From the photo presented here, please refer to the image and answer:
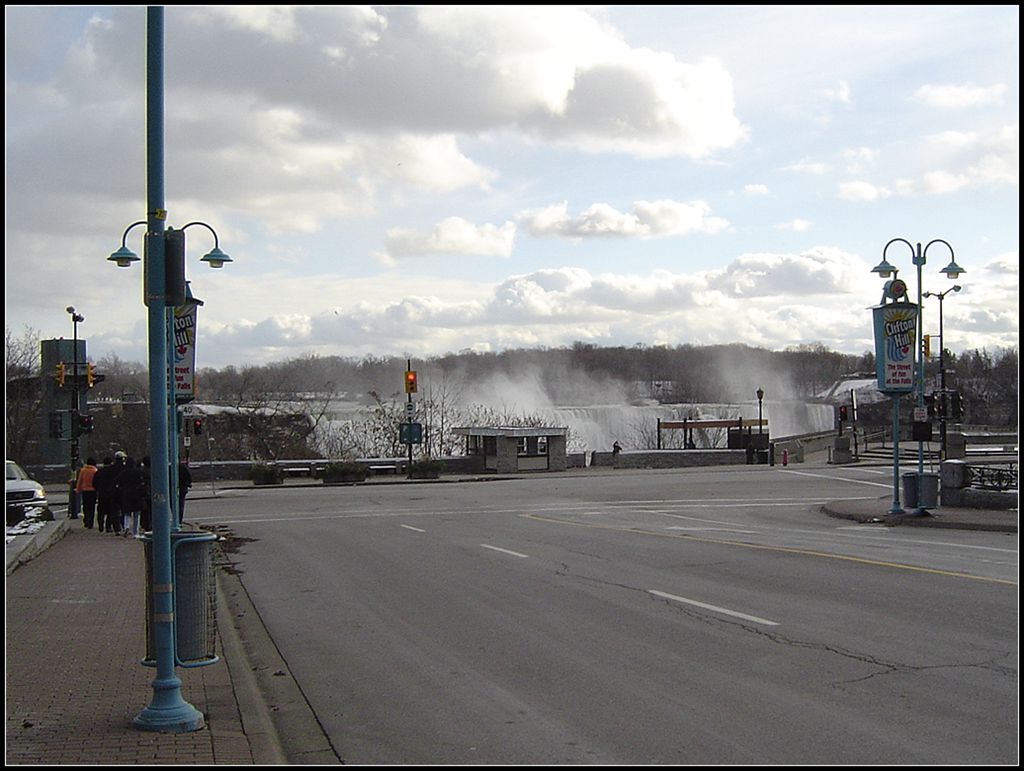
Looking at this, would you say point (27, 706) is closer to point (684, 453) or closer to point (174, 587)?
point (174, 587)

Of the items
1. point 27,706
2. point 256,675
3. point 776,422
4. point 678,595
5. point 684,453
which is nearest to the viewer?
point 27,706

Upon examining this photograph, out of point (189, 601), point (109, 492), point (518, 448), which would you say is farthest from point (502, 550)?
point (518, 448)

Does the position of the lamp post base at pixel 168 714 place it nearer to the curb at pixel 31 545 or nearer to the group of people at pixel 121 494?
the curb at pixel 31 545

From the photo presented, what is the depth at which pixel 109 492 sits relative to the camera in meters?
23.9

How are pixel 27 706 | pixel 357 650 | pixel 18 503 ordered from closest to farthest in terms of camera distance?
pixel 27 706, pixel 357 650, pixel 18 503

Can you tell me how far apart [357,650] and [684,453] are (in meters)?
53.0

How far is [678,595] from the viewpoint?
1286cm

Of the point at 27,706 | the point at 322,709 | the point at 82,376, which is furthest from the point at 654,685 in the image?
the point at 82,376

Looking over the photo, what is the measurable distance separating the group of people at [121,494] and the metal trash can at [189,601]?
1440 centimetres

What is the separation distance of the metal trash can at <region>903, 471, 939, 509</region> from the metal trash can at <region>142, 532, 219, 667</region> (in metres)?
19.9

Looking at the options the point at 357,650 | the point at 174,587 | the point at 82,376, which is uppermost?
the point at 82,376

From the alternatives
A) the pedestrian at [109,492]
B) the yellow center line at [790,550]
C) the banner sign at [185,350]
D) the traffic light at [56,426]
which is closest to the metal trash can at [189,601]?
the yellow center line at [790,550]

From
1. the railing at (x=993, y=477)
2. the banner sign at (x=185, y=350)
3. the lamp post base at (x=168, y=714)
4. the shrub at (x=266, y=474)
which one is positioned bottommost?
the shrub at (x=266, y=474)

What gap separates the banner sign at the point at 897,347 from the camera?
2434 cm
